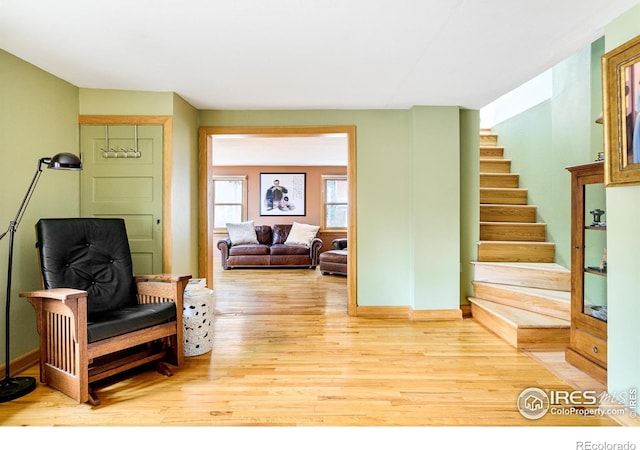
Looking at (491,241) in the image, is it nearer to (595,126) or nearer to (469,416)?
(595,126)

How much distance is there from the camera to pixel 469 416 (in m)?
1.97

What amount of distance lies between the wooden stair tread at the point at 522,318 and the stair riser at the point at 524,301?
0.05m

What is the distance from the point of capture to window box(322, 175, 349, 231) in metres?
8.51

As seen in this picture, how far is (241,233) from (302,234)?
134cm

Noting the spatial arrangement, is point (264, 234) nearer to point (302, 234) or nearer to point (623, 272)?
point (302, 234)

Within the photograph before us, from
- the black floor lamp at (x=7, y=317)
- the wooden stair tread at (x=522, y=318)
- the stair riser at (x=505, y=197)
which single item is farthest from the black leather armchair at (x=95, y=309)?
the stair riser at (x=505, y=197)

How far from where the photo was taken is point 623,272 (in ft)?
6.48

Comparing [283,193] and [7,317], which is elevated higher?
[283,193]

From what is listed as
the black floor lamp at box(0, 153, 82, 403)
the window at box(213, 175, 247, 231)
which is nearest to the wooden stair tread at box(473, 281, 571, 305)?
the black floor lamp at box(0, 153, 82, 403)

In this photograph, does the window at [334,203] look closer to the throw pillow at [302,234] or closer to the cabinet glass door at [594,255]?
the throw pillow at [302,234]

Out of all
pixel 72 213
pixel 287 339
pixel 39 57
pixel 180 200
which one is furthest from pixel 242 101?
pixel 287 339

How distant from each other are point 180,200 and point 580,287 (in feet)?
11.1

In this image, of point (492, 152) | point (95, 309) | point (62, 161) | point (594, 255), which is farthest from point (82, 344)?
point (492, 152)

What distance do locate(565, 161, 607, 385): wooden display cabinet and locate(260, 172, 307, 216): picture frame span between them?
638cm
